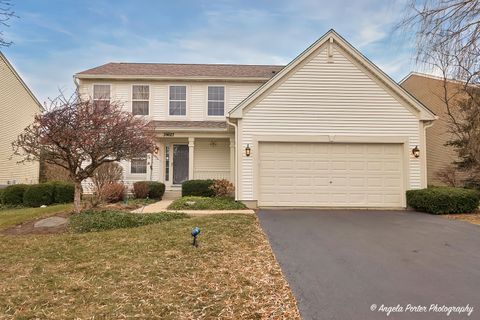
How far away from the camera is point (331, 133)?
11.6m

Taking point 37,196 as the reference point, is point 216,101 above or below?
above

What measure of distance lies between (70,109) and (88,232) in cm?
323

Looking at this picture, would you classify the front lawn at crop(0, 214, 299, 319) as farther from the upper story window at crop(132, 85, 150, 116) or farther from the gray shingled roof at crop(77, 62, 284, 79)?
the gray shingled roof at crop(77, 62, 284, 79)

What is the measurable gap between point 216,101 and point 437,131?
42.1ft

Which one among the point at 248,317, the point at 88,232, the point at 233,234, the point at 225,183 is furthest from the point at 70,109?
the point at 248,317

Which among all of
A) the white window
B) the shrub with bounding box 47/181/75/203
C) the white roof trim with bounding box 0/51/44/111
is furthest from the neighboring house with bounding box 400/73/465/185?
the white roof trim with bounding box 0/51/44/111

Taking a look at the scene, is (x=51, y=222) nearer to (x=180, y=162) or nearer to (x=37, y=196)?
(x=37, y=196)

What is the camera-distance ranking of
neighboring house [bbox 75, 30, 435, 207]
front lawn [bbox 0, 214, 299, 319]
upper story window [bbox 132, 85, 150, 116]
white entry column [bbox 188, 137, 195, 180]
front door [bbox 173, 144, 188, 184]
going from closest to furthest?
front lawn [bbox 0, 214, 299, 319] < neighboring house [bbox 75, 30, 435, 207] < white entry column [bbox 188, 137, 195, 180] < front door [bbox 173, 144, 188, 184] < upper story window [bbox 132, 85, 150, 116]

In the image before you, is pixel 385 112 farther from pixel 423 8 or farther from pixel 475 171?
pixel 475 171

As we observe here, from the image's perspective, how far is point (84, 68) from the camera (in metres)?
17.5

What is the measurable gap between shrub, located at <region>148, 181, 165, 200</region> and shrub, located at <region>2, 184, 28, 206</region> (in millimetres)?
5083

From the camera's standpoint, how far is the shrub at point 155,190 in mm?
13984

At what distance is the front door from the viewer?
1580 centimetres

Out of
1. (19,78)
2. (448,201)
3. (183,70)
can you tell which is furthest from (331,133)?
(19,78)
